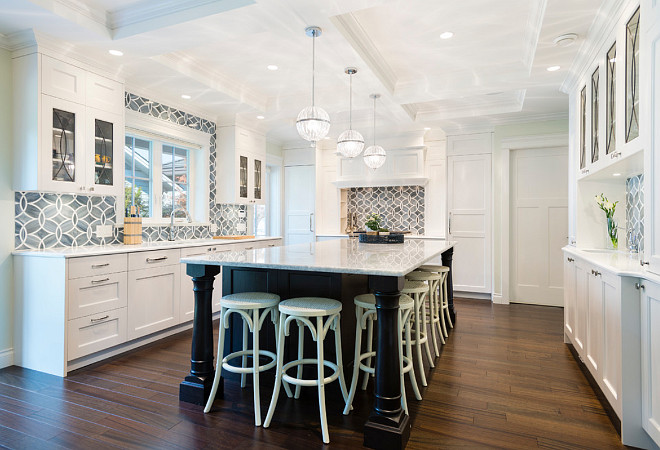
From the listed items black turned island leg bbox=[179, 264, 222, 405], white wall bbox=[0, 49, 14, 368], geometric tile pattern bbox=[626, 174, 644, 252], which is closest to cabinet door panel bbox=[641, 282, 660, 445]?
geometric tile pattern bbox=[626, 174, 644, 252]

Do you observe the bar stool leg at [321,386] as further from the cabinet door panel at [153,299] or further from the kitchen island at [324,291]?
the cabinet door panel at [153,299]

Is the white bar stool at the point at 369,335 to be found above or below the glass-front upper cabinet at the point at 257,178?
below

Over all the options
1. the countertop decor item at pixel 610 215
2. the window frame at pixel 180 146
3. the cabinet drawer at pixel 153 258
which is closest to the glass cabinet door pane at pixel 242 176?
the window frame at pixel 180 146

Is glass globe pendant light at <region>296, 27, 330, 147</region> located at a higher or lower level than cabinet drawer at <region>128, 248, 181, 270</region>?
higher

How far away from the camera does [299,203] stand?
7016 millimetres

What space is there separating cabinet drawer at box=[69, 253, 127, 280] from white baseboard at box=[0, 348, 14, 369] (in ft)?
2.85

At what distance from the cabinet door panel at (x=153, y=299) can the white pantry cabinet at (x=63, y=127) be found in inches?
33.9

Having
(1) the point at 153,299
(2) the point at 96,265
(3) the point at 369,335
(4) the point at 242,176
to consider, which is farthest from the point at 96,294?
(4) the point at 242,176

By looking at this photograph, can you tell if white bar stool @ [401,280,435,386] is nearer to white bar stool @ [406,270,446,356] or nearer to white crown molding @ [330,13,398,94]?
white bar stool @ [406,270,446,356]

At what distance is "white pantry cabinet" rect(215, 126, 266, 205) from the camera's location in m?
5.21

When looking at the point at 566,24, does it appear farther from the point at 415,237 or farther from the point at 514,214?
the point at 415,237

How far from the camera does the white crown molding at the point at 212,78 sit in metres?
3.63

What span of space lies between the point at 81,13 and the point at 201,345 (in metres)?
2.56

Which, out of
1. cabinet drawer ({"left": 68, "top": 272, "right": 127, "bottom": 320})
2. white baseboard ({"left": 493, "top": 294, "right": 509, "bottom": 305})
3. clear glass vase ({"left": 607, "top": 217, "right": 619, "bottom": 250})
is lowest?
white baseboard ({"left": 493, "top": 294, "right": 509, "bottom": 305})
